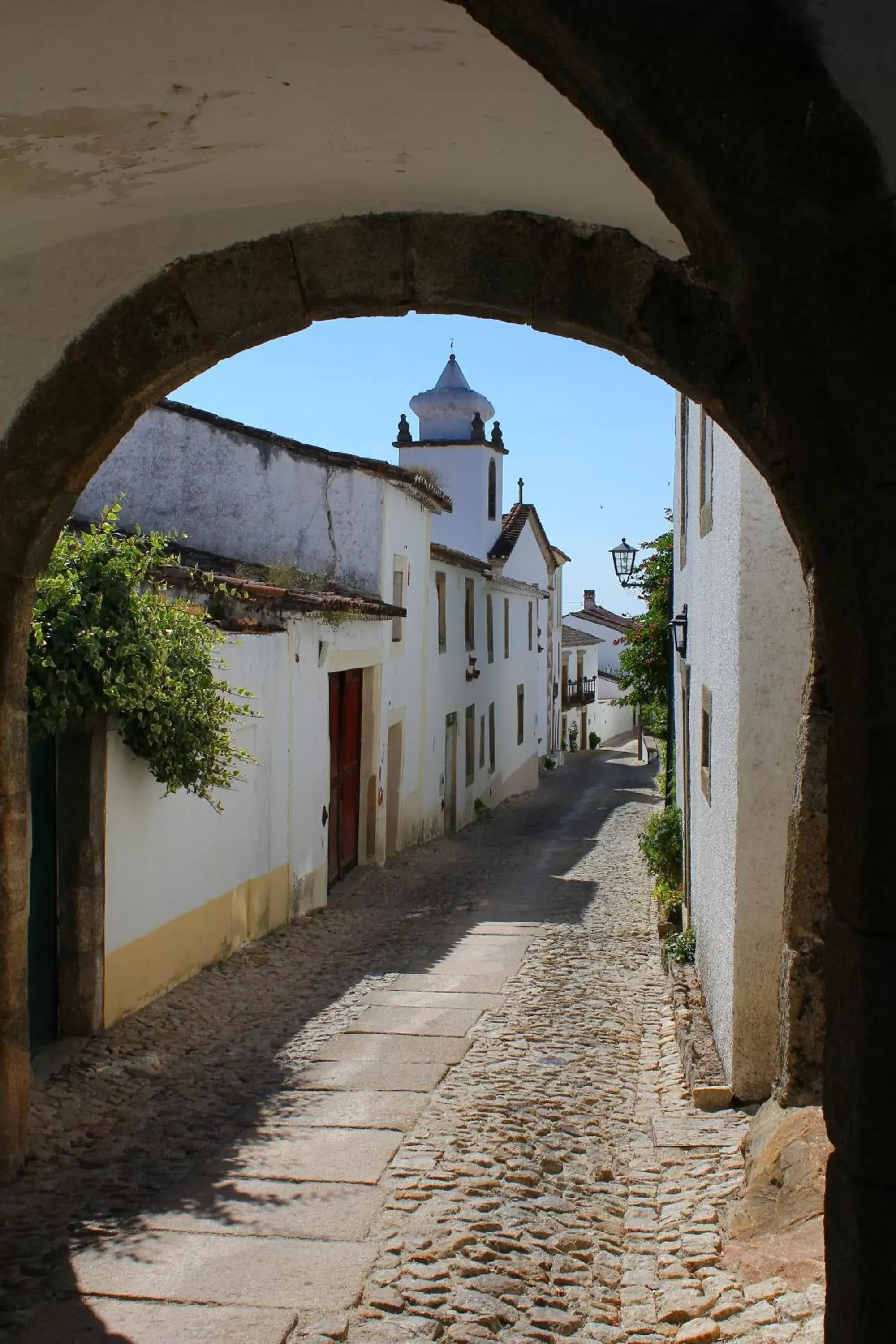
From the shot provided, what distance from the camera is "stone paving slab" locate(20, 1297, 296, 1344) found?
10.9 ft

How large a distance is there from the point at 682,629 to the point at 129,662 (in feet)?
15.1

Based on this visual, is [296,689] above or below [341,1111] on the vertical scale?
above

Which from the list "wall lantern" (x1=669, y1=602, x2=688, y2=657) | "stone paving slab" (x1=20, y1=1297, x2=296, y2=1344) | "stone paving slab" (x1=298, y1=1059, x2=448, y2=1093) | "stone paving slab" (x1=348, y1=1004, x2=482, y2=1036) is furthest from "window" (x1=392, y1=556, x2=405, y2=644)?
"stone paving slab" (x1=20, y1=1297, x2=296, y2=1344)

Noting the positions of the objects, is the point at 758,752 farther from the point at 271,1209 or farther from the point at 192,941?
the point at 192,941

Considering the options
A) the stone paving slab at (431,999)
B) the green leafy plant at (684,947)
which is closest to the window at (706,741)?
the green leafy plant at (684,947)

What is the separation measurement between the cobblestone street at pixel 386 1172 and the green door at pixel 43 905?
1.00 ft

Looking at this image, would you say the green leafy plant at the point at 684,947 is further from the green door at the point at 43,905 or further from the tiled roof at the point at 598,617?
the tiled roof at the point at 598,617

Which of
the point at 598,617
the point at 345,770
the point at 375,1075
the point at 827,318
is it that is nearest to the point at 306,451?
the point at 345,770

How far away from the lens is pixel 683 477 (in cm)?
940

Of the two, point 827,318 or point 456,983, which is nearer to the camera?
point 827,318

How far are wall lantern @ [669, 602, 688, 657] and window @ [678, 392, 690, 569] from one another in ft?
1.21

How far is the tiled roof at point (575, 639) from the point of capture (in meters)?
39.0

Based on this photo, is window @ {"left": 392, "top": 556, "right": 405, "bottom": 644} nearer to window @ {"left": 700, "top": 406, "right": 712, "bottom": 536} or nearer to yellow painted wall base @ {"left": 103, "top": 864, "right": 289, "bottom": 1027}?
yellow painted wall base @ {"left": 103, "top": 864, "right": 289, "bottom": 1027}

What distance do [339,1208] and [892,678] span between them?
3.42 metres
